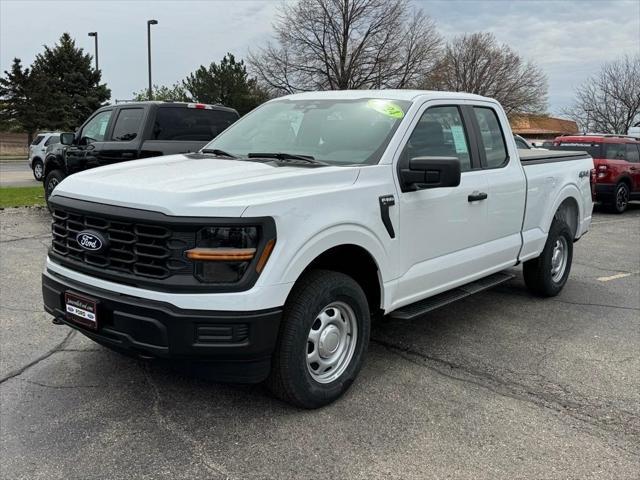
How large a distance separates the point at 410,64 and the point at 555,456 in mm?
31167

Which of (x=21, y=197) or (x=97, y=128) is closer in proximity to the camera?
(x=97, y=128)

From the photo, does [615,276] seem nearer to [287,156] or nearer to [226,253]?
[287,156]

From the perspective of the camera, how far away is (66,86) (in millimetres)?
53344

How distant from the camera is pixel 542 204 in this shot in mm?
5660

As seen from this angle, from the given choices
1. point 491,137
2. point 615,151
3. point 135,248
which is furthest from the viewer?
point 615,151

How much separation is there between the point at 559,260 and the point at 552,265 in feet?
0.84

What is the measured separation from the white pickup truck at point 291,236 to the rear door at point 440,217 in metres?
0.01

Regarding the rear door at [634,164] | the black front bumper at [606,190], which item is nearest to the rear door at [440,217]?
the black front bumper at [606,190]

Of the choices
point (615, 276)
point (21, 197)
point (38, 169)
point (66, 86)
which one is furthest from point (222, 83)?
point (615, 276)

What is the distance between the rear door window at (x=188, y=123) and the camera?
9.31m

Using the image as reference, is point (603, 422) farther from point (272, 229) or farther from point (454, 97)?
point (454, 97)

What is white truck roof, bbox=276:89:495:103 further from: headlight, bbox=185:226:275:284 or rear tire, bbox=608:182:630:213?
rear tire, bbox=608:182:630:213

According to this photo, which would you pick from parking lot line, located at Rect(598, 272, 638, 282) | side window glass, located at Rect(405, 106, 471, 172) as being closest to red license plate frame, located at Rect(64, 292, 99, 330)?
side window glass, located at Rect(405, 106, 471, 172)

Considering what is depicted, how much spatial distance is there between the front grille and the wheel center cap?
37.1 inches
